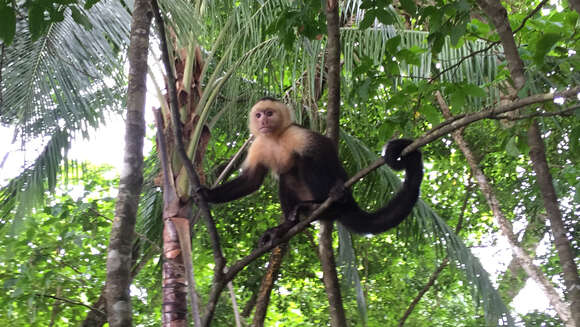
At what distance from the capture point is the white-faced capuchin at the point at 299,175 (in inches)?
116

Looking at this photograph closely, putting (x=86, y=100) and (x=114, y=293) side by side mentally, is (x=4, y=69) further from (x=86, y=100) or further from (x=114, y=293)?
(x=114, y=293)

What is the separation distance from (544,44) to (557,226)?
0.64 metres

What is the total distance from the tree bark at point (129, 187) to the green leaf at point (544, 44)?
1.39m

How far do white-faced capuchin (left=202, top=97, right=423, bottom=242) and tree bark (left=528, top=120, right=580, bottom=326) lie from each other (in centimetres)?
64

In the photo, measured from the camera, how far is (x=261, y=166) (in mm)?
3686

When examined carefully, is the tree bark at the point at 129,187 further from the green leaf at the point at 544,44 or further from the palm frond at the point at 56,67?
the palm frond at the point at 56,67

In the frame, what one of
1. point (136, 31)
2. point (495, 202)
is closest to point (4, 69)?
point (136, 31)

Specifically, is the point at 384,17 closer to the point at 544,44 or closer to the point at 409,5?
the point at 409,5

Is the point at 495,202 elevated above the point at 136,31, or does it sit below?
above

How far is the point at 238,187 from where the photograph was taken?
3486 millimetres

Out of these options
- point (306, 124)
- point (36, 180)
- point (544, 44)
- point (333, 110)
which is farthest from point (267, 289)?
point (544, 44)

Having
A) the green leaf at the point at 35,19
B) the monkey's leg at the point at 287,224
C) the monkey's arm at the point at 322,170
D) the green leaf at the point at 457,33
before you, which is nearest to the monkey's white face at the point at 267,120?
the monkey's arm at the point at 322,170

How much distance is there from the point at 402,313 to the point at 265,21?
3.99m

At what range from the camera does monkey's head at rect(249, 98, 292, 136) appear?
11.7 ft
